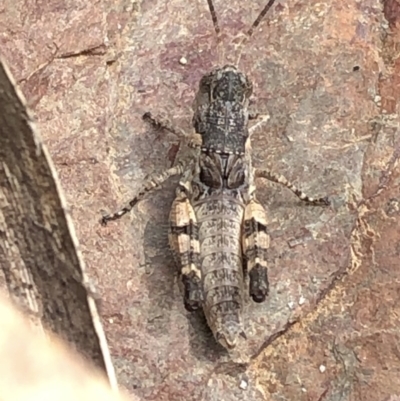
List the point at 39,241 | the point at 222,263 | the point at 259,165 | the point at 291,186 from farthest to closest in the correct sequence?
the point at 259,165
the point at 291,186
the point at 222,263
the point at 39,241

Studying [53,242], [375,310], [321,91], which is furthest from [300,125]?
[53,242]

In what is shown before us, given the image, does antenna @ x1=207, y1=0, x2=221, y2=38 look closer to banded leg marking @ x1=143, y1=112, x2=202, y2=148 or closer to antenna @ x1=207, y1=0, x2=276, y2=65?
antenna @ x1=207, y1=0, x2=276, y2=65

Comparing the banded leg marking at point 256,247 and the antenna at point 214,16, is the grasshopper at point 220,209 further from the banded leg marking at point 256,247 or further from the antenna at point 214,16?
the antenna at point 214,16

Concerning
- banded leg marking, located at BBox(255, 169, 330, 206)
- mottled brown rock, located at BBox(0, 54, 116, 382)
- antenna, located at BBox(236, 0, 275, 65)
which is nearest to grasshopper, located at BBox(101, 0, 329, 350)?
banded leg marking, located at BBox(255, 169, 330, 206)

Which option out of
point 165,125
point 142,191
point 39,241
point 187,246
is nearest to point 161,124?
point 165,125

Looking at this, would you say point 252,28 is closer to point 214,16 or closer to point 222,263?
point 214,16

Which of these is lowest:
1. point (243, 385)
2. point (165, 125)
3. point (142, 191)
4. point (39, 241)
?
point (243, 385)
